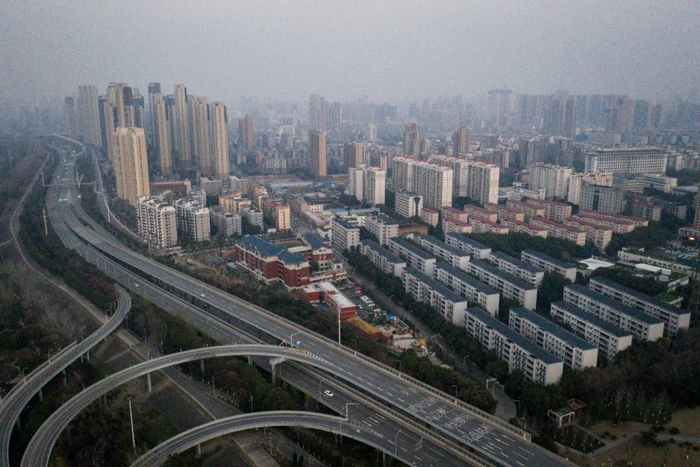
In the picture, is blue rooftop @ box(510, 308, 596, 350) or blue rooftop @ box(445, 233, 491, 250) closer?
blue rooftop @ box(510, 308, 596, 350)

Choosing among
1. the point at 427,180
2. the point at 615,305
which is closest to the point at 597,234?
the point at 615,305

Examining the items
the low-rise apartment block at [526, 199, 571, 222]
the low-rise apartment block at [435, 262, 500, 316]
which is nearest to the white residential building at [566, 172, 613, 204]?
the low-rise apartment block at [526, 199, 571, 222]

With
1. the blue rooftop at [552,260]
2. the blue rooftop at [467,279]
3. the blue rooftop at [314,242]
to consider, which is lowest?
the blue rooftop at [467,279]

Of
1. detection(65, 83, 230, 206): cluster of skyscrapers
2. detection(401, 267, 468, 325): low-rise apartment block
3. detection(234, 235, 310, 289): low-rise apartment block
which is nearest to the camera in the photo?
detection(401, 267, 468, 325): low-rise apartment block

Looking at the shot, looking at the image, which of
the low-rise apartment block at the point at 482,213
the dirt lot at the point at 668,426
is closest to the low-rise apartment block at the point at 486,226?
the low-rise apartment block at the point at 482,213

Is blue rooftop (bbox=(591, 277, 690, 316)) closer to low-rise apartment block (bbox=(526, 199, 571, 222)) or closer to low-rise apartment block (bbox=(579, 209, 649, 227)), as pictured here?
low-rise apartment block (bbox=(579, 209, 649, 227))

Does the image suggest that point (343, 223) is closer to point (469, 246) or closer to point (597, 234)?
point (469, 246)

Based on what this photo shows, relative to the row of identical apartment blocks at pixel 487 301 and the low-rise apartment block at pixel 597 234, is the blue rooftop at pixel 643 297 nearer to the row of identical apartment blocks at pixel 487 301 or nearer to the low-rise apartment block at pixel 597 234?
the row of identical apartment blocks at pixel 487 301
